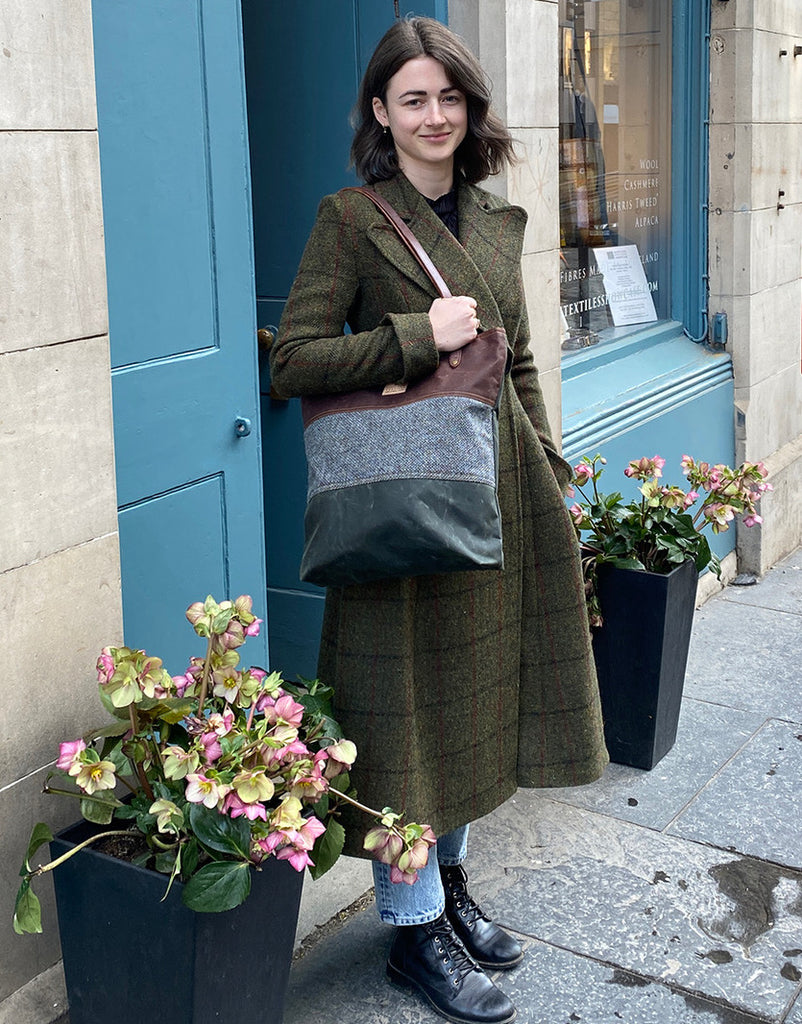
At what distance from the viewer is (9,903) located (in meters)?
2.59

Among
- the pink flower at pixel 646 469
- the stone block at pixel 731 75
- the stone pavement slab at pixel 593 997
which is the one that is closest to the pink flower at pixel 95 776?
the stone pavement slab at pixel 593 997

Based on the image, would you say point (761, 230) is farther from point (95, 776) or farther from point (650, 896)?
point (95, 776)

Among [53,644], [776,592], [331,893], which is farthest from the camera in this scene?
[776,592]

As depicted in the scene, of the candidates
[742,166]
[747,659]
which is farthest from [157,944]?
[742,166]

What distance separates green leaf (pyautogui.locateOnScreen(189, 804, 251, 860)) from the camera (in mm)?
2309

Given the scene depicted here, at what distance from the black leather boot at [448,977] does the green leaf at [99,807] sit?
0.93 meters

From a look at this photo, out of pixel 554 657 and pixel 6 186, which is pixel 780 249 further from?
pixel 6 186

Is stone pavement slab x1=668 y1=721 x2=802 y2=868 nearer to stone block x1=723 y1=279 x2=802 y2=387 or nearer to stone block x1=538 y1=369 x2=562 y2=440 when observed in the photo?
stone block x1=538 y1=369 x2=562 y2=440

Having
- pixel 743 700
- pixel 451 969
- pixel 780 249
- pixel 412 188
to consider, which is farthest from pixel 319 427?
pixel 780 249

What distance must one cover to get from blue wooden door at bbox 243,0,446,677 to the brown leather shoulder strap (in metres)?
1.40

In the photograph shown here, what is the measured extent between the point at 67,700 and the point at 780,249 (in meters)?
4.86

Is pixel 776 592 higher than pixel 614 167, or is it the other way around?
pixel 614 167

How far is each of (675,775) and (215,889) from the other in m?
2.32

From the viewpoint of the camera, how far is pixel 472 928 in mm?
3184
